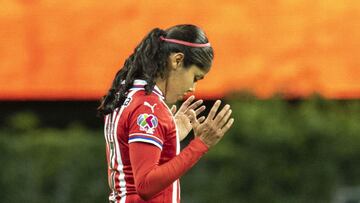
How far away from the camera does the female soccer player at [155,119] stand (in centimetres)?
419

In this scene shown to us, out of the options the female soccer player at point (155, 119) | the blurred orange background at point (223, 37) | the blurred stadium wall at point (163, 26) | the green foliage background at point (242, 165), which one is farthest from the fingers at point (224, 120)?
the blurred orange background at point (223, 37)


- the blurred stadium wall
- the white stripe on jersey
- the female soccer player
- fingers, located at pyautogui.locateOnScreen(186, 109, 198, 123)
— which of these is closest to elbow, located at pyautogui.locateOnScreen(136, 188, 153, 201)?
the female soccer player

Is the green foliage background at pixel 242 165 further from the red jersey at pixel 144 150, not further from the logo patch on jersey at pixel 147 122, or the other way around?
the logo patch on jersey at pixel 147 122

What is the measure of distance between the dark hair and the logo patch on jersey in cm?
14

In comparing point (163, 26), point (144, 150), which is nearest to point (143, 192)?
point (144, 150)

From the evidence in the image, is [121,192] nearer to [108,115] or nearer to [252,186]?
[108,115]

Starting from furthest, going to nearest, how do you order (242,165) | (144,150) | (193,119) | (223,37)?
(223,37), (242,165), (193,119), (144,150)

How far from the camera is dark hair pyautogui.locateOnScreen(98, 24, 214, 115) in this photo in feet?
14.3

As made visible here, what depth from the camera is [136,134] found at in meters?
4.20

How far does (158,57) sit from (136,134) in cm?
36

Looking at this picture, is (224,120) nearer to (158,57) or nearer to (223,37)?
(158,57)

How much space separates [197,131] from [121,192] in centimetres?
Answer: 39

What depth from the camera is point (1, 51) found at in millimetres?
18156

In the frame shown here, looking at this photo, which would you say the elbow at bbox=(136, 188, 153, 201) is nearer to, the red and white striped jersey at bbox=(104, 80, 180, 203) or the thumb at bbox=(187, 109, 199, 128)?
the red and white striped jersey at bbox=(104, 80, 180, 203)
